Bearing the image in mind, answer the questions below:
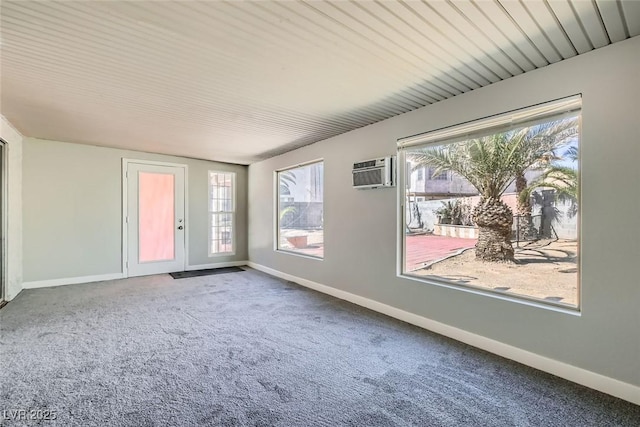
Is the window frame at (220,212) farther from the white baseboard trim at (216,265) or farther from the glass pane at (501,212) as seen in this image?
the glass pane at (501,212)

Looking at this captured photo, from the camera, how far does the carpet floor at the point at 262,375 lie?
179cm

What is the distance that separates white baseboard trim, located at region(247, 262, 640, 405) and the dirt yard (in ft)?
1.51

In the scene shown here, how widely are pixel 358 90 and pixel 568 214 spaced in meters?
2.00

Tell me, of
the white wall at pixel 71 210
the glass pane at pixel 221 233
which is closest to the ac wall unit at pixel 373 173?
the glass pane at pixel 221 233

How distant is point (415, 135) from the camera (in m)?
3.32

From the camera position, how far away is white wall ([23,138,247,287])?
4.73 meters

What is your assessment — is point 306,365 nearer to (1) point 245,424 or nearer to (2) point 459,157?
(1) point 245,424

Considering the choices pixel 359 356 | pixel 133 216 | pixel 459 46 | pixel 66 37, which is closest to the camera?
pixel 66 37

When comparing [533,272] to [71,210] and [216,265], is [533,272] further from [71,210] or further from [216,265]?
[71,210]

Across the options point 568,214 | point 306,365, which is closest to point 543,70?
point 568,214

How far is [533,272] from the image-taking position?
8.40 feet

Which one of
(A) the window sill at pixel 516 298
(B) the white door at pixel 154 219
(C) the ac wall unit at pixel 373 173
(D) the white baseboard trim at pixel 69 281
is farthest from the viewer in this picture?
(B) the white door at pixel 154 219

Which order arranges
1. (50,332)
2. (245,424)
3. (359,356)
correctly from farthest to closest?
(50,332), (359,356), (245,424)

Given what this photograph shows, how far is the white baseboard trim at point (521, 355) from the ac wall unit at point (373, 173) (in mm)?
1461
